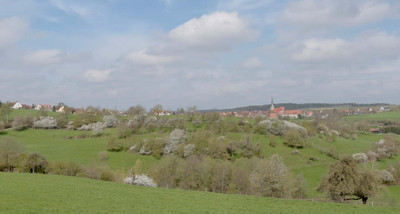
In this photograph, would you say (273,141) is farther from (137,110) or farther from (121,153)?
(137,110)

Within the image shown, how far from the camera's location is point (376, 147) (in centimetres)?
8812

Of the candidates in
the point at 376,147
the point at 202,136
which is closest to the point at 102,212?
the point at 202,136

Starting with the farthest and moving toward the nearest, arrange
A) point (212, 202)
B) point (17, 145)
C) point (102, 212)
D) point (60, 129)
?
point (60, 129) → point (17, 145) → point (212, 202) → point (102, 212)

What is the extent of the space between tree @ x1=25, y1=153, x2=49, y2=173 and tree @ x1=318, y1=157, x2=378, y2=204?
42.0 metres

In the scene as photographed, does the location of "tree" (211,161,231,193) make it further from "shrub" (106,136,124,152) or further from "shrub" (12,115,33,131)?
"shrub" (12,115,33,131)

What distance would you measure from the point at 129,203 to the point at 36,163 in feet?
93.9

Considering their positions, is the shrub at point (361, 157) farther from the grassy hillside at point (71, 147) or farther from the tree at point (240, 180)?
the grassy hillside at point (71, 147)

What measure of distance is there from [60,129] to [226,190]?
7814cm

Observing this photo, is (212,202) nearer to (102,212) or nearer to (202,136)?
(102,212)

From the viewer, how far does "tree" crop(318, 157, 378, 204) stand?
122 feet

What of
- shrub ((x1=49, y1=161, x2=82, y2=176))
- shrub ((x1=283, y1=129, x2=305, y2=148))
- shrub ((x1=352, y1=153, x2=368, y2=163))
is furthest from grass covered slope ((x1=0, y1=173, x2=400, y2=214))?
shrub ((x1=283, y1=129, x2=305, y2=148))

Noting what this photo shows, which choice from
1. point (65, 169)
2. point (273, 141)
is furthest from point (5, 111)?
point (273, 141)

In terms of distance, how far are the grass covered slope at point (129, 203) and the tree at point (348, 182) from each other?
12.0 m

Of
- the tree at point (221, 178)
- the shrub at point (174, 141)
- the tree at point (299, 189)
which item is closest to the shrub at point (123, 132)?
the shrub at point (174, 141)
